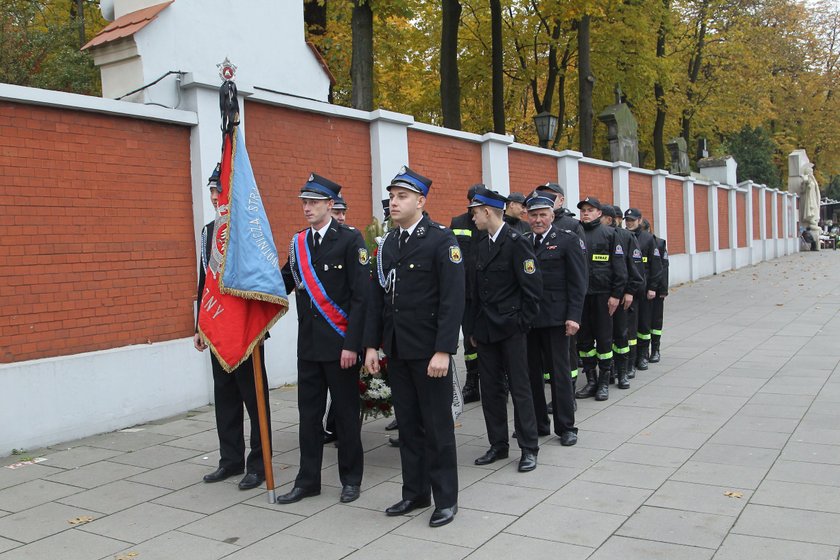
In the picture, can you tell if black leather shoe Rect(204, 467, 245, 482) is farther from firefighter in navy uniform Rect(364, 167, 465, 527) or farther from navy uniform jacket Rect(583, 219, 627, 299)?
navy uniform jacket Rect(583, 219, 627, 299)

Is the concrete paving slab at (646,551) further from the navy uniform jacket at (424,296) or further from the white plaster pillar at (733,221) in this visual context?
the white plaster pillar at (733,221)

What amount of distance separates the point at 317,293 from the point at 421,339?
89 cm

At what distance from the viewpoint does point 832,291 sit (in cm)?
1914

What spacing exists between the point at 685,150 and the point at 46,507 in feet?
90.6

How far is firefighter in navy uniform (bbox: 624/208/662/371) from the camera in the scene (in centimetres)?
991

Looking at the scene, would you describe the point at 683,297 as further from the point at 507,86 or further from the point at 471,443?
the point at 471,443

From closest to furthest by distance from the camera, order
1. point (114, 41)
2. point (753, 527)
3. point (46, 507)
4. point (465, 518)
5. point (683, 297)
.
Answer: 1. point (753, 527)
2. point (465, 518)
3. point (46, 507)
4. point (114, 41)
5. point (683, 297)

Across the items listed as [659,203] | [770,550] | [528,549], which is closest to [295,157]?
[528,549]

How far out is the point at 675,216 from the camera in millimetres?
23719

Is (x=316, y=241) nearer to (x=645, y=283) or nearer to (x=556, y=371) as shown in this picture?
(x=556, y=371)

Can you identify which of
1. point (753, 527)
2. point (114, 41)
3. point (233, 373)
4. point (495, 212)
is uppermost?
point (114, 41)

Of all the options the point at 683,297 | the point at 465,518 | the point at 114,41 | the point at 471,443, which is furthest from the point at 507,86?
the point at 465,518

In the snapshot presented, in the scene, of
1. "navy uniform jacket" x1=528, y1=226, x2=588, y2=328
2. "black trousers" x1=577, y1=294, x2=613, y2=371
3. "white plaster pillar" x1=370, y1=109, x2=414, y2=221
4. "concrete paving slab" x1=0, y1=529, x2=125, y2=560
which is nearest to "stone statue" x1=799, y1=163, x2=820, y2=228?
"white plaster pillar" x1=370, y1=109, x2=414, y2=221

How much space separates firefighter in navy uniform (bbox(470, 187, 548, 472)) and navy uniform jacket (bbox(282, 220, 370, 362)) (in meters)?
0.99
